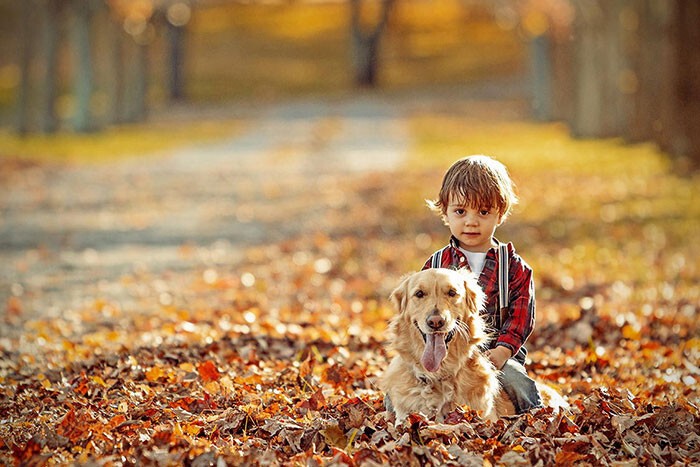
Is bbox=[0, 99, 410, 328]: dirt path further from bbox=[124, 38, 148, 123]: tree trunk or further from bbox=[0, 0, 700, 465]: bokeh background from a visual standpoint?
bbox=[124, 38, 148, 123]: tree trunk

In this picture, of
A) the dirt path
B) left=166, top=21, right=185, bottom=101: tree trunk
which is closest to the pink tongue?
the dirt path

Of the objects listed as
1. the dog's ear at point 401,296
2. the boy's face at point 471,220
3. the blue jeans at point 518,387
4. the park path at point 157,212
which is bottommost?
the park path at point 157,212

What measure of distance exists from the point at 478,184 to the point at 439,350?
3.03ft

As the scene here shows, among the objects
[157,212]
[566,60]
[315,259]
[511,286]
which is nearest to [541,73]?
[566,60]

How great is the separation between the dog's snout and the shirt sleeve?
75 cm

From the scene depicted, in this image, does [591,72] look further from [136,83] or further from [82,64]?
[136,83]

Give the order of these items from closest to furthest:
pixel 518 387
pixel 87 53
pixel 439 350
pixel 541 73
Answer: pixel 439 350 → pixel 518 387 → pixel 87 53 → pixel 541 73

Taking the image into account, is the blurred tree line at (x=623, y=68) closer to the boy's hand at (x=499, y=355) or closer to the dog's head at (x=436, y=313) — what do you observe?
the boy's hand at (x=499, y=355)

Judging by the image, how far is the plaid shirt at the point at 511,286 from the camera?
5.83m

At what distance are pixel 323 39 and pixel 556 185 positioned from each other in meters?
61.3

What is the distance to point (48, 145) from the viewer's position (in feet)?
112

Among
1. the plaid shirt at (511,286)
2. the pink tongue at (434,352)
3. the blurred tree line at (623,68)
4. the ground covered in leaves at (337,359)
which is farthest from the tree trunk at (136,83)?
the pink tongue at (434,352)

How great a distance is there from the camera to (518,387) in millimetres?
5914

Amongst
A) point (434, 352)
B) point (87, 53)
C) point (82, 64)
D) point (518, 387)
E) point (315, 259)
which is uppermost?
point (87, 53)
